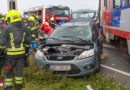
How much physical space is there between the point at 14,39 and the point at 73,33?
286 cm

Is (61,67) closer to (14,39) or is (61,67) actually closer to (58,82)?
(58,82)

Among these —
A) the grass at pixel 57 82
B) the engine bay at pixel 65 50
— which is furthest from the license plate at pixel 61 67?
the engine bay at pixel 65 50

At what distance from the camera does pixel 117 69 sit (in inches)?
283

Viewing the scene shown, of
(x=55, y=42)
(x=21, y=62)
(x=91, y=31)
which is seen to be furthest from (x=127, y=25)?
(x=21, y=62)

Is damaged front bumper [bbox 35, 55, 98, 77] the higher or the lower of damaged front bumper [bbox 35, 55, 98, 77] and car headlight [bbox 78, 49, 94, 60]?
the lower

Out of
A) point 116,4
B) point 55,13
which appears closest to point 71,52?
point 116,4

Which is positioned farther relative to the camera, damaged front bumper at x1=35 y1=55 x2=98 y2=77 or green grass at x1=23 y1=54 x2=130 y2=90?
damaged front bumper at x1=35 y1=55 x2=98 y2=77

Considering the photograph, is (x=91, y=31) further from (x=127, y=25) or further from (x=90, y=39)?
(x=127, y=25)

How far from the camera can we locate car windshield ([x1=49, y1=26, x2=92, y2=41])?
686 centimetres

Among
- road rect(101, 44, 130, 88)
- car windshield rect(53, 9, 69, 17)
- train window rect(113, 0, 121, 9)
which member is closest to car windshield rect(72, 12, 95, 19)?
car windshield rect(53, 9, 69, 17)

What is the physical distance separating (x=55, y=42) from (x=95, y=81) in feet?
6.06

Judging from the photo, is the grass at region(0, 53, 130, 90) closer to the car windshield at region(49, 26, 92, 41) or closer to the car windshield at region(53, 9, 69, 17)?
the car windshield at region(49, 26, 92, 41)

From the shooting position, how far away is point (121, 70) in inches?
279

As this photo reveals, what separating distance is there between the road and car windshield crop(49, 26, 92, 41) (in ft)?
4.12
